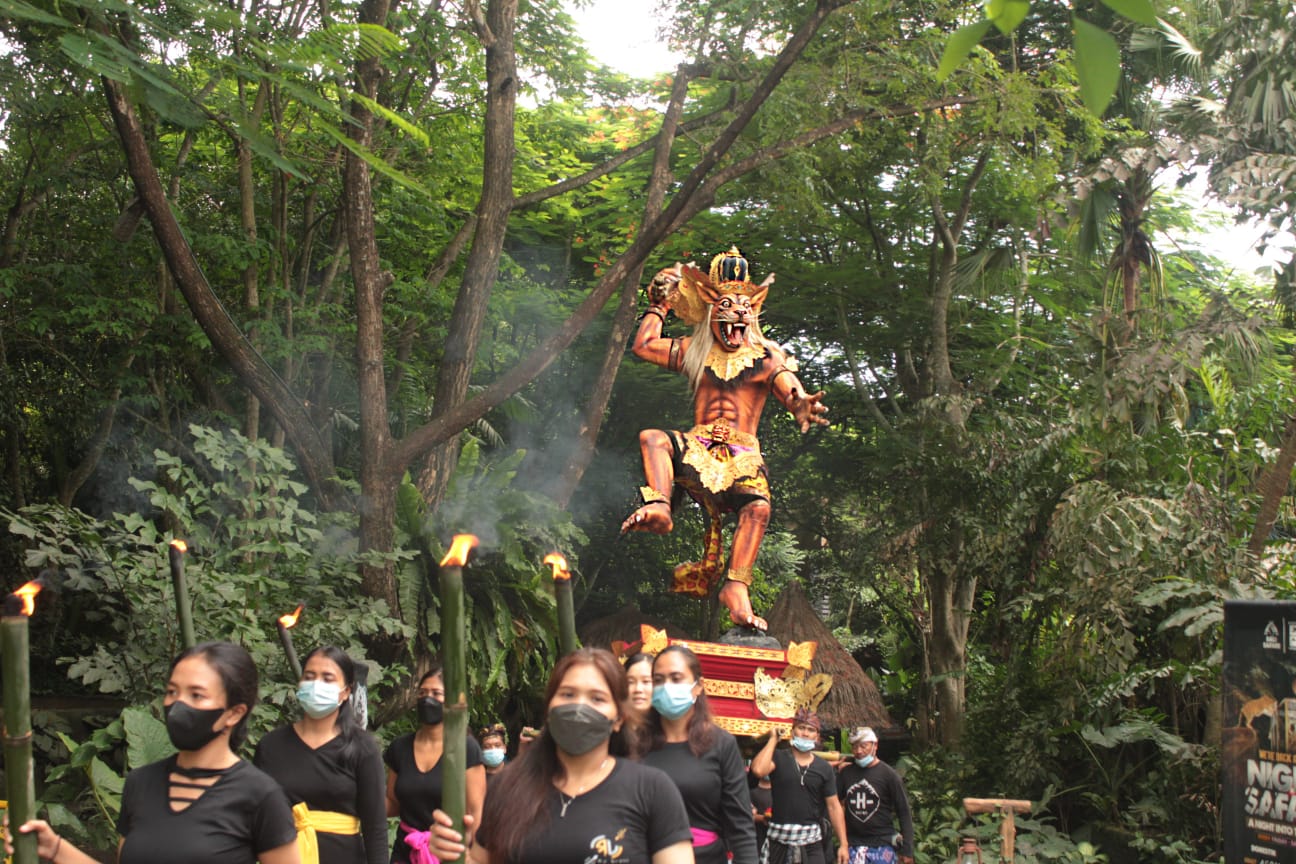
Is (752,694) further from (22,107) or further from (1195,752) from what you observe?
(22,107)

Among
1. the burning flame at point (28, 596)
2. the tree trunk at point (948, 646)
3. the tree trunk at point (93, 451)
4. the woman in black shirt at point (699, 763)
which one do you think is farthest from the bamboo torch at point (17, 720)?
the tree trunk at point (948, 646)

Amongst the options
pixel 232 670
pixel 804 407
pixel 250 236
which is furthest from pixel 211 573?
pixel 232 670

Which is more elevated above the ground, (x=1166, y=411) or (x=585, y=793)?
(x=1166, y=411)

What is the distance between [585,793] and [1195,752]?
8256mm

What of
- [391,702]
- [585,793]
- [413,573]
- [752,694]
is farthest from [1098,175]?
[585,793]

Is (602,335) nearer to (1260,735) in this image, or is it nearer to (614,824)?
(1260,735)

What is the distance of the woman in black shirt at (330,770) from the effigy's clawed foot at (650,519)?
3655mm

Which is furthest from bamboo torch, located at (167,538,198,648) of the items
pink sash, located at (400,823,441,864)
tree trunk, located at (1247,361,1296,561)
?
tree trunk, located at (1247,361,1296,561)

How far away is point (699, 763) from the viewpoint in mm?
4492

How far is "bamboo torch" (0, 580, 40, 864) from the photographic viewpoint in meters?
2.65

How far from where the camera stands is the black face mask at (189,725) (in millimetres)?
3332

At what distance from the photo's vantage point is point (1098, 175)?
10977mm

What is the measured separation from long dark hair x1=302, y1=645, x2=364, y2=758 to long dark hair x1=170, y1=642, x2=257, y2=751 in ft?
2.96

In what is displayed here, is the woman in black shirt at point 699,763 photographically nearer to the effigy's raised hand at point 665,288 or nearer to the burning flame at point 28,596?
the burning flame at point 28,596
